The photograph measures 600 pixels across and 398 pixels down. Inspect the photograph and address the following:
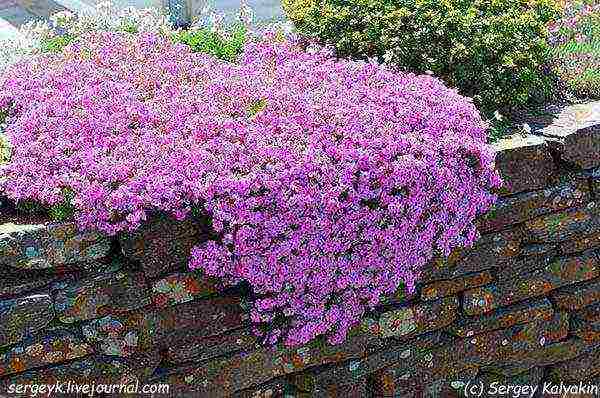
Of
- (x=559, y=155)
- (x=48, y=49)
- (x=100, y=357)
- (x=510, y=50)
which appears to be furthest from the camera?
(x=48, y=49)

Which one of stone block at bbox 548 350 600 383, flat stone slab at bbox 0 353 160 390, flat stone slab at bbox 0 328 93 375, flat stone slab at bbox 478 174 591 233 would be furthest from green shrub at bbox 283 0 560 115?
flat stone slab at bbox 0 328 93 375

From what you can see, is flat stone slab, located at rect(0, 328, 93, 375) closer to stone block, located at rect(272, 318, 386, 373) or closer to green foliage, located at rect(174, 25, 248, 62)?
stone block, located at rect(272, 318, 386, 373)

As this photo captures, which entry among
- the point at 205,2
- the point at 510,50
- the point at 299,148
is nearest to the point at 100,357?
the point at 299,148

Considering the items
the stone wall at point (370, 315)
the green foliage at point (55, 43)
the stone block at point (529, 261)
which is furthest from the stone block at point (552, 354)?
the green foliage at point (55, 43)

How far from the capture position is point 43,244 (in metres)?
2.63

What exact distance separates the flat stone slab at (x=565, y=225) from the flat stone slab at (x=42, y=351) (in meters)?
1.77

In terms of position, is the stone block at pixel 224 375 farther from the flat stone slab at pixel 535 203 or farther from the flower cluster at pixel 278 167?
the flat stone slab at pixel 535 203

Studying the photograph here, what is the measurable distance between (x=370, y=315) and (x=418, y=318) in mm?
221

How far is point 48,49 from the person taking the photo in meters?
3.92

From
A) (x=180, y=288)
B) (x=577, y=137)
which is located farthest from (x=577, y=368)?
(x=180, y=288)

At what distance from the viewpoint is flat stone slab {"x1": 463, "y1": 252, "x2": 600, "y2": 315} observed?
3457mm

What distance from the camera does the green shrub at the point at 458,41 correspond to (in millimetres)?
3580

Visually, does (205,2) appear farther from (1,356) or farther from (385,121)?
(1,356)

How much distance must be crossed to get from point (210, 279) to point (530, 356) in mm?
1551
